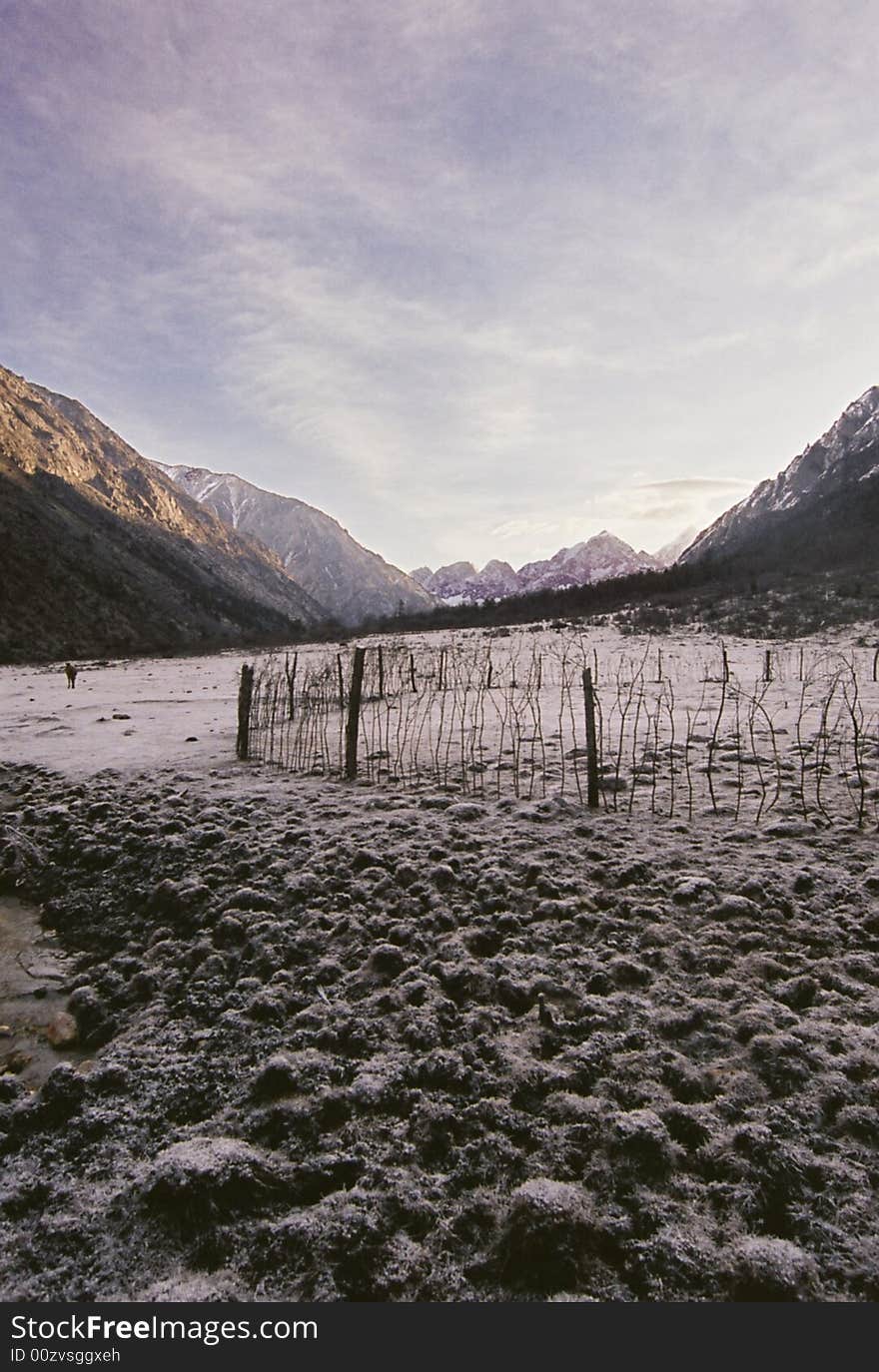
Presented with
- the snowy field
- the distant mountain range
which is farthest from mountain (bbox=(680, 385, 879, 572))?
the snowy field

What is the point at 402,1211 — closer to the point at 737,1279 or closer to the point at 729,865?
the point at 737,1279

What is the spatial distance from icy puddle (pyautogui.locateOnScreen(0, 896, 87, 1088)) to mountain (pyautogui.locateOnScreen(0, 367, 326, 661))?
44.2 metres

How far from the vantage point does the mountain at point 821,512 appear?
59750mm

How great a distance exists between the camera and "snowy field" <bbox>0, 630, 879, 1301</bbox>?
7.42ft

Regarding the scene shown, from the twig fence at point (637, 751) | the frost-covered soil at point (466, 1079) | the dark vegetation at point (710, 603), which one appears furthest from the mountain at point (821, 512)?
the frost-covered soil at point (466, 1079)

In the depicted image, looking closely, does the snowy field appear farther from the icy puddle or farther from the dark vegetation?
the dark vegetation

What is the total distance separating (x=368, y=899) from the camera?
491 cm

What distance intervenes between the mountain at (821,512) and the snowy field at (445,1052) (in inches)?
2027

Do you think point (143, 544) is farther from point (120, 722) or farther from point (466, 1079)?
point (466, 1079)

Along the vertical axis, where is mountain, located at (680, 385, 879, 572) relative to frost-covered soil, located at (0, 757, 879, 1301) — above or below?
above

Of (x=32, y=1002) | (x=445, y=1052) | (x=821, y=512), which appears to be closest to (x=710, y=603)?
(x=445, y=1052)

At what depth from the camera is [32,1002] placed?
411cm

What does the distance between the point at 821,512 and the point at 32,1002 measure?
122774 mm

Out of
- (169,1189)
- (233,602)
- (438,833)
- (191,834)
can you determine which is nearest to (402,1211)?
(169,1189)
